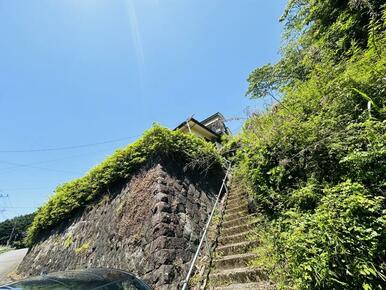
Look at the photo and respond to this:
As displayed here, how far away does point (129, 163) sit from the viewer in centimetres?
745

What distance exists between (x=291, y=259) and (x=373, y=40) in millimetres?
3920

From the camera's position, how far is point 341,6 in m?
6.20

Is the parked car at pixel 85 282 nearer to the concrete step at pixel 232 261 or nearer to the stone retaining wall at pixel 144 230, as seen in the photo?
the stone retaining wall at pixel 144 230

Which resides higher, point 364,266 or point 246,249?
point 246,249

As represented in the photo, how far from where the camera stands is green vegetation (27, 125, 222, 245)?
7195 millimetres

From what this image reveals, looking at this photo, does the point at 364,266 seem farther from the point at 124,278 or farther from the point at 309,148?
the point at 124,278

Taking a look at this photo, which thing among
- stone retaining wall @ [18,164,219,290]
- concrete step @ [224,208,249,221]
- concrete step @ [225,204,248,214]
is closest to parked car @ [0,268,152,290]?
stone retaining wall @ [18,164,219,290]

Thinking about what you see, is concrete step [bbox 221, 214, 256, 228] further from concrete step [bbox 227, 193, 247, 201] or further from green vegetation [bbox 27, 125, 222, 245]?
green vegetation [bbox 27, 125, 222, 245]

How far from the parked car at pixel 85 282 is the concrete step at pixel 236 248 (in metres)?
2.45

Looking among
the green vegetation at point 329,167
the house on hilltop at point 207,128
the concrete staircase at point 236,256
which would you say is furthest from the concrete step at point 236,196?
the house on hilltop at point 207,128

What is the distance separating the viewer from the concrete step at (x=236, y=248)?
478 centimetres

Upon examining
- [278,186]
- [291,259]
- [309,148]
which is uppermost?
[309,148]

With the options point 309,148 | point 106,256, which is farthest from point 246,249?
point 106,256

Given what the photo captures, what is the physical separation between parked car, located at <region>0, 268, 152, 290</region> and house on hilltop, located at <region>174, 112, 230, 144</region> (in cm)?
1127
